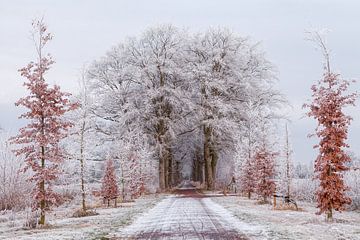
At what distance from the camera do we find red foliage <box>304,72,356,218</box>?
1941 cm

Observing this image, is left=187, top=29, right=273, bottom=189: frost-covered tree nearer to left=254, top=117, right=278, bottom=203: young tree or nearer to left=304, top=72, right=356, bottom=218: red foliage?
left=254, top=117, right=278, bottom=203: young tree

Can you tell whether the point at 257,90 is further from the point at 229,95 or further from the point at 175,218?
the point at 175,218

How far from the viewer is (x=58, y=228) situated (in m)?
17.6

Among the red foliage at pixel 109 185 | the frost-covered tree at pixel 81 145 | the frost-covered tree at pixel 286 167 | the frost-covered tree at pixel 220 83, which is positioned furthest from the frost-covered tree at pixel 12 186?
the frost-covered tree at pixel 220 83

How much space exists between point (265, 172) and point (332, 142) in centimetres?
1201

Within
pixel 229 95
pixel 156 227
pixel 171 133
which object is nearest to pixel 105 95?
pixel 171 133

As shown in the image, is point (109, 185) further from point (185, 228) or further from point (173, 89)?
point (173, 89)

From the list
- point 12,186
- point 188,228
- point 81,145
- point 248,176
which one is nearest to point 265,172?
point 248,176

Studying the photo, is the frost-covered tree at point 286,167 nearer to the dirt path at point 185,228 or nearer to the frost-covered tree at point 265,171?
the frost-covered tree at point 265,171

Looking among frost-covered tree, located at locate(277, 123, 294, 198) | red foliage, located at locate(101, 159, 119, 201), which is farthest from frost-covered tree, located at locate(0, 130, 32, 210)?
frost-covered tree, located at locate(277, 123, 294, 198)

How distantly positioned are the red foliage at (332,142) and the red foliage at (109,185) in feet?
47.2

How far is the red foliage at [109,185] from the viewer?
30.4 meters

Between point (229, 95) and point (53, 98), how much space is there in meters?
32.4

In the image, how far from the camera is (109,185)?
101ft
